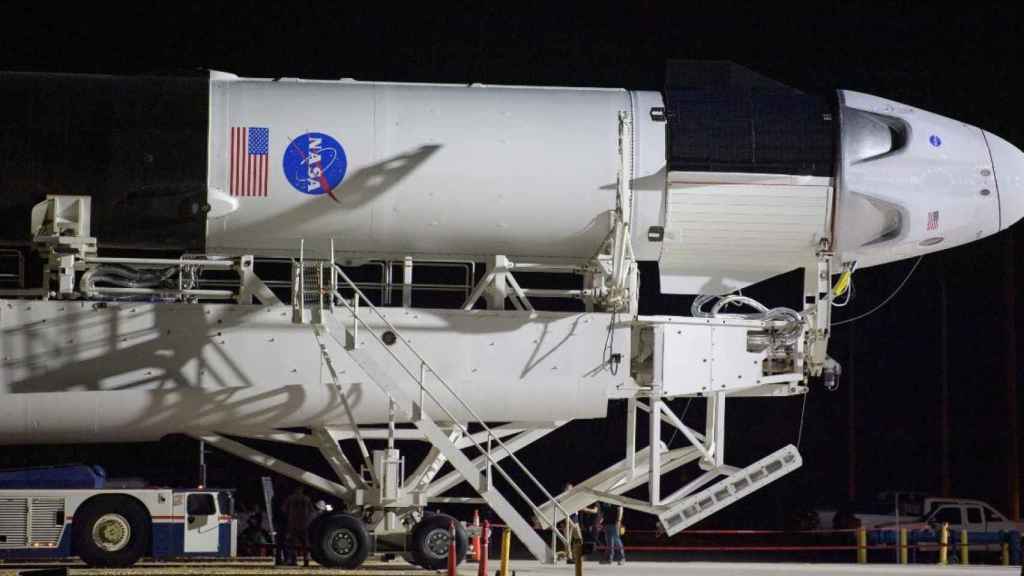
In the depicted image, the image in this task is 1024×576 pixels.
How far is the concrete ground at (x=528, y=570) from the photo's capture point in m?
16.8

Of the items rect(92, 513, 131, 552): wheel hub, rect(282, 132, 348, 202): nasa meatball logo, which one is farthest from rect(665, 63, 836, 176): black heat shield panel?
rect(92, 513, 131, 552): wheel hub

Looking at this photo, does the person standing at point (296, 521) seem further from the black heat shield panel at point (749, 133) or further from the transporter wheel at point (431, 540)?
the black heat shield panel at point (749, 133)

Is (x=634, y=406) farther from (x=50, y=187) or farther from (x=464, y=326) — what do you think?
(x=50, y=187)

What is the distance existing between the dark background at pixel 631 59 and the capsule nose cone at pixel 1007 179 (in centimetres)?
905

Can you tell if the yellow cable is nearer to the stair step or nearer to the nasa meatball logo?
the stair step

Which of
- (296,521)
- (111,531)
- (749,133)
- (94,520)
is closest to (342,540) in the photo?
(296,521)

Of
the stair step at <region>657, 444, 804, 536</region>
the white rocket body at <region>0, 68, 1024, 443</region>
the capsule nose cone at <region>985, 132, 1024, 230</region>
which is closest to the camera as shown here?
the white rocket body at <region>0, 68, 1024, 443</region>

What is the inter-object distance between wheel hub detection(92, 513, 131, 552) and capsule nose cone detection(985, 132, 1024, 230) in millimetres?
10584

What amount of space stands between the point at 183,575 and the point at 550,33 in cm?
1460

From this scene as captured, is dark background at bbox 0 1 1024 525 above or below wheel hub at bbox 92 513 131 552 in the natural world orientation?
above

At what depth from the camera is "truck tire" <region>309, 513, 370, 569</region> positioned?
17.0 meters

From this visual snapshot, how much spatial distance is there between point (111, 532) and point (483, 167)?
600 centimetres

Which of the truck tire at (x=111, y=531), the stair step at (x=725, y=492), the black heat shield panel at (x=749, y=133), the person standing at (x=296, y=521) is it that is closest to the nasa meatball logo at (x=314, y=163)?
the black heat shield panel at (x=749, y=133)

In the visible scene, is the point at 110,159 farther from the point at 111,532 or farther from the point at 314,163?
the point at 111,532
